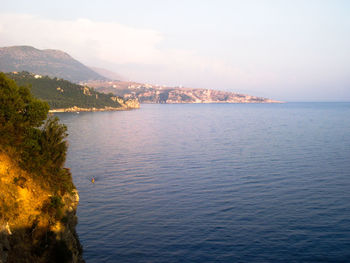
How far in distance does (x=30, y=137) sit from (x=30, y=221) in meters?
6.16

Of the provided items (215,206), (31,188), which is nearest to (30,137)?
(31,188)

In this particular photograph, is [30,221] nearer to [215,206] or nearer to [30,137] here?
[30,137]

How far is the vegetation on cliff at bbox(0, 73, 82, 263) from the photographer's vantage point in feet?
58.5

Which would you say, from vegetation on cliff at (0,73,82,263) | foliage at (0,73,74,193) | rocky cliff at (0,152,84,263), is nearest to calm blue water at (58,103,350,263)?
rocky cliff at (0,152,84,263)

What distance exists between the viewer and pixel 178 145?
70.4 metres

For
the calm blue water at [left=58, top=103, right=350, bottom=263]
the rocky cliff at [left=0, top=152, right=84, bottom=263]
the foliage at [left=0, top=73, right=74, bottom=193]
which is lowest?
the calm blue water at [left=58, top=103, right=350, bottom=263]

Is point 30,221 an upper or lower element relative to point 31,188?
lower

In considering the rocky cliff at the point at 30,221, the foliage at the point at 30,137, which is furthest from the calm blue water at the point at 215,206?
the foliage at the point at 30,137

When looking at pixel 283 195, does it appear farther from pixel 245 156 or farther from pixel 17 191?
pixel 17 191

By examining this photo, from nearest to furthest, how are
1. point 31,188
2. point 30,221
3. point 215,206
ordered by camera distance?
Answer: point 30,221 < point 31,188 < point 215,206

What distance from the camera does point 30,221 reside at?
61.6 ft

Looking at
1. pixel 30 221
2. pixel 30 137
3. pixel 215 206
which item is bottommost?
pixel 215 206

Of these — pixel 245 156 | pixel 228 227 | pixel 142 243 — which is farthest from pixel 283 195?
pixel 245 156

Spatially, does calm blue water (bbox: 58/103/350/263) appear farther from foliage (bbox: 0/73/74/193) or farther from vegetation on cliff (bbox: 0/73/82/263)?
foliage (bbox: 0/73/74/193)
